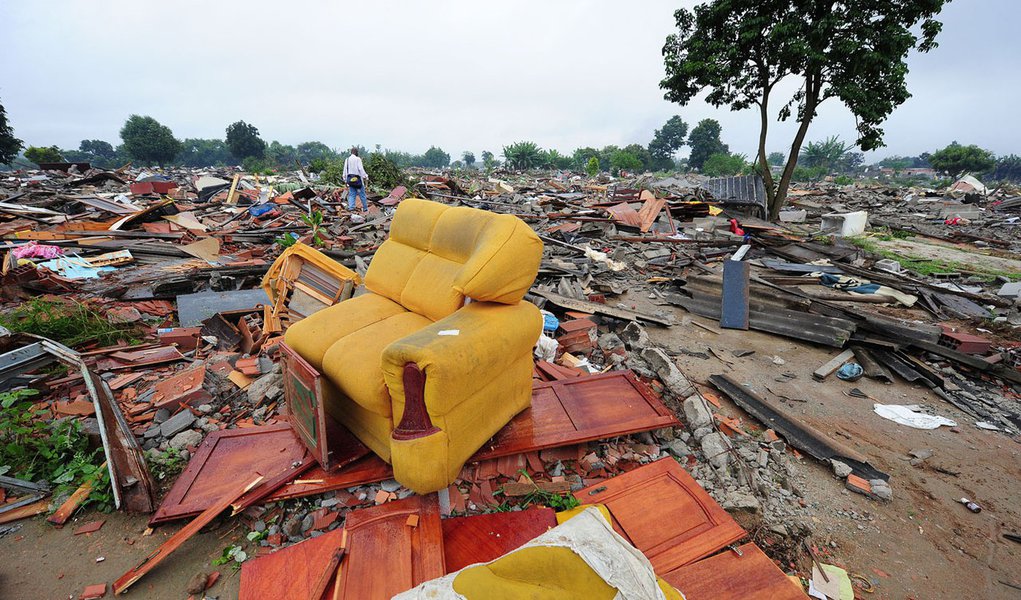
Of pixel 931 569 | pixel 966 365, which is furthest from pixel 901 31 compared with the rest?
pixel 931 569

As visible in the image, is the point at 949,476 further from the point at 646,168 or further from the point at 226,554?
the point at 646,168

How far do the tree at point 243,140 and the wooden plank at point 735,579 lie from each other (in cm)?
5489

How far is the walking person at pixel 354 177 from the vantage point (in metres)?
9.47

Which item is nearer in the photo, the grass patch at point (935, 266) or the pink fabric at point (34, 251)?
the pink fabric at point (34, 251)

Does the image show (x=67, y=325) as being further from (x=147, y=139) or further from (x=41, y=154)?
(x=147, y=139)

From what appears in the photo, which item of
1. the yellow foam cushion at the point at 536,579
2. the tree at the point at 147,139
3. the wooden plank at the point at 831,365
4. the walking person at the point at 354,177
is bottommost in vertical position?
the wooden plank at the point at 831,365

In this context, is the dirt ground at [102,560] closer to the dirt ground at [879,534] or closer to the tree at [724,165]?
the dirt ground at [879,534]

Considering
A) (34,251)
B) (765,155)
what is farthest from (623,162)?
(34,251)

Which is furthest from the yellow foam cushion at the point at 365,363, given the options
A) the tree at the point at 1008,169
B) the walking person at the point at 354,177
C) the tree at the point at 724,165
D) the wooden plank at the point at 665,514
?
the tree at the point at 1008,169

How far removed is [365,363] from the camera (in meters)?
2.04

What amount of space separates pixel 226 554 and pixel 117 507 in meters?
0.71

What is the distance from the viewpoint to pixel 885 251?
8180 millimetres

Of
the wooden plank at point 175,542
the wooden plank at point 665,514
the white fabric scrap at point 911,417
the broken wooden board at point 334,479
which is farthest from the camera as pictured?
the white fabric scrap at point 911,417

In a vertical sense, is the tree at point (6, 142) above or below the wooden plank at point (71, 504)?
above
